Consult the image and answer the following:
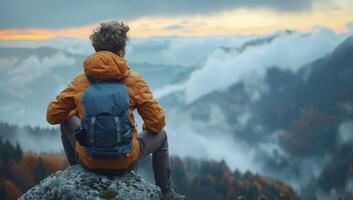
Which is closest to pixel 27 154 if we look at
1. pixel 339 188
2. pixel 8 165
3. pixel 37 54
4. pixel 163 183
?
pixel 8 165

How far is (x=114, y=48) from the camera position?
662cm

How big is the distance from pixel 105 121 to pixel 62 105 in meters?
0.84

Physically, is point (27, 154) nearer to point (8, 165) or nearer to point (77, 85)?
point (8, 165)

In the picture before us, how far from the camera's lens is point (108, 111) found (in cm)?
616

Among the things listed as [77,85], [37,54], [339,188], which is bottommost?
[339,188]

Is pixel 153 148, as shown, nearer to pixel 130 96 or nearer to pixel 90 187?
pixel 130 96

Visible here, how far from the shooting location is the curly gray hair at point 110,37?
21.5 ft

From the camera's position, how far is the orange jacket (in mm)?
6348

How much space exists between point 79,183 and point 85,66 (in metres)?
1.37

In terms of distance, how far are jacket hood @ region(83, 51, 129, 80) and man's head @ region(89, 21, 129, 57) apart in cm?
19

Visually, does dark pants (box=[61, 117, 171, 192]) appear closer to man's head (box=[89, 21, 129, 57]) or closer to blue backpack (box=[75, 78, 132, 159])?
blue backpack (box=[75, 78, 132, 159])

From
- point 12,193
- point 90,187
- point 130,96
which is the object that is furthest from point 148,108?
point 12,193

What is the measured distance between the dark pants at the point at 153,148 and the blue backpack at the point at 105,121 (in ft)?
1.78

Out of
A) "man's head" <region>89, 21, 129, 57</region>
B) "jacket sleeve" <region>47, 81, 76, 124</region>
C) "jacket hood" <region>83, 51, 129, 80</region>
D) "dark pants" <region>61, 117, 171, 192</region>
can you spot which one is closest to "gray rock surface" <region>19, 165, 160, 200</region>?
"dark pants" <region>61, 117, 171, 192</region>
